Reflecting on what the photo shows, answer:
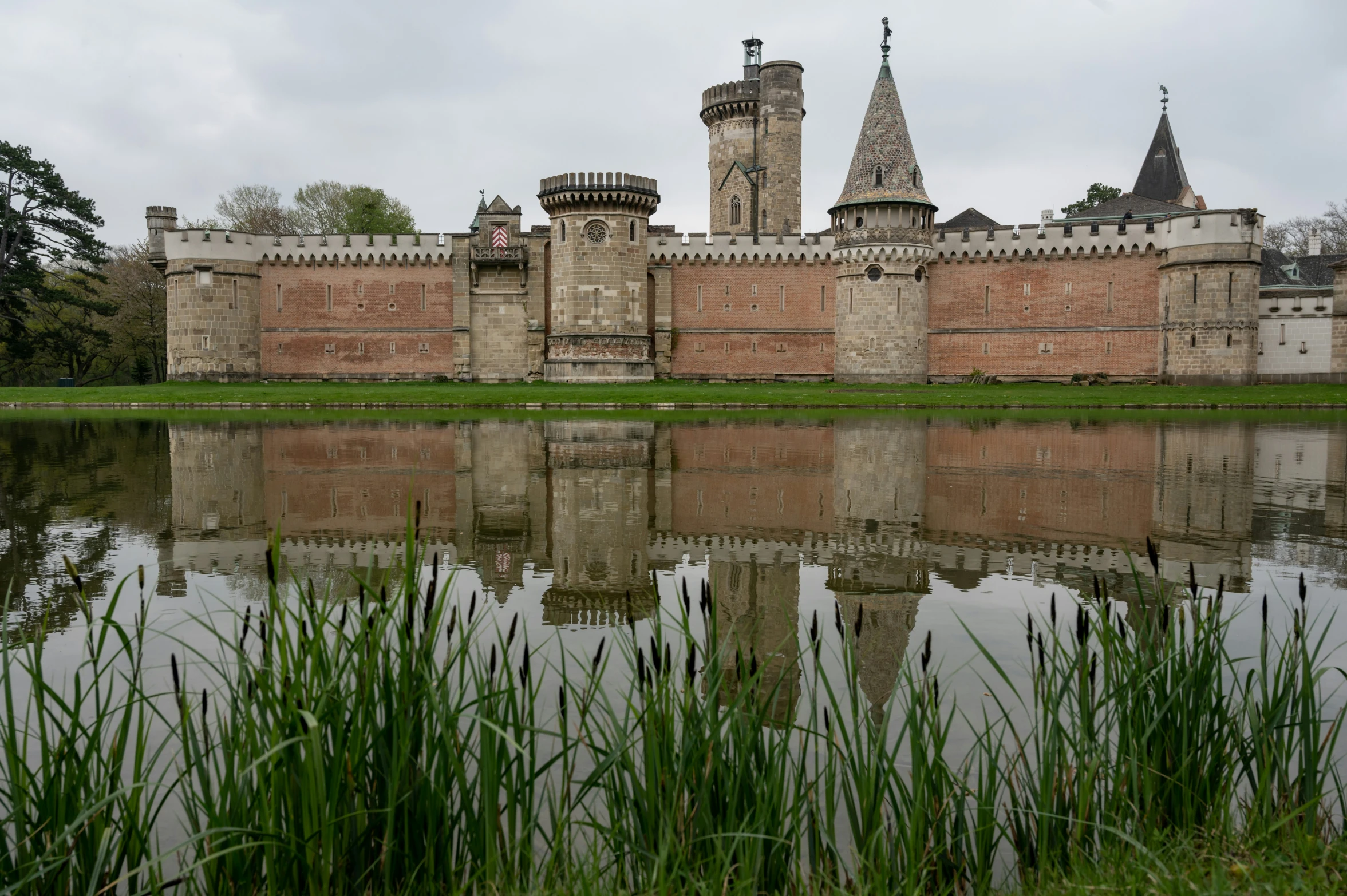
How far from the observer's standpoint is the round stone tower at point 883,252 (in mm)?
40156

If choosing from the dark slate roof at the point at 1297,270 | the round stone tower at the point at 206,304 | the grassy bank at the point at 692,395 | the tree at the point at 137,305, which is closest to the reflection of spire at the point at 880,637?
the grassy bank at the point at 692,395

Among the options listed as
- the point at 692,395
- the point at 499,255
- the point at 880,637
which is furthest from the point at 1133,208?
the point at 880,637

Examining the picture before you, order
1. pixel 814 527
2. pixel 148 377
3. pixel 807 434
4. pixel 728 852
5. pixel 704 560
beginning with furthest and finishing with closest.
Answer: pixel 148 377
pixel 807 434
pixel 814 527
pixel 704 560
pixel 728 852

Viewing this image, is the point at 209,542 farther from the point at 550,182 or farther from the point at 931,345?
the point at 931,345

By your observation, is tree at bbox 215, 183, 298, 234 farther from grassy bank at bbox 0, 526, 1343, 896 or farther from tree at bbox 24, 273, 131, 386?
grassy bank at bbox 0, 526, 1343, 896

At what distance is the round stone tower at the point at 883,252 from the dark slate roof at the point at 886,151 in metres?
0.02

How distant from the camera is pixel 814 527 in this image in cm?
997

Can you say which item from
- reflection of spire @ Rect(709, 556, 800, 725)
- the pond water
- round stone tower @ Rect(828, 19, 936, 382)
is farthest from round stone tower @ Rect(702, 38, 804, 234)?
reflection of spire @ Rect(709, 556, 800, 725)

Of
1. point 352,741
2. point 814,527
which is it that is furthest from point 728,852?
point 814,527

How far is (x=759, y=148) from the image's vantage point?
49.9 m

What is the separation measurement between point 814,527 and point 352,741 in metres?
7.48

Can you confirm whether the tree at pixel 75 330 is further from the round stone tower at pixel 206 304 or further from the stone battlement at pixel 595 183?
the stone battlement at pixel 595 183

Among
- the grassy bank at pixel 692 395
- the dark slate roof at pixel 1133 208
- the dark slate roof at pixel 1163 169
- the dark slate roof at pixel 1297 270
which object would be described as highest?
the dark slate roof at pixel 1163 169

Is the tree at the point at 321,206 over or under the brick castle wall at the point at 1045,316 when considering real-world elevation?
over
